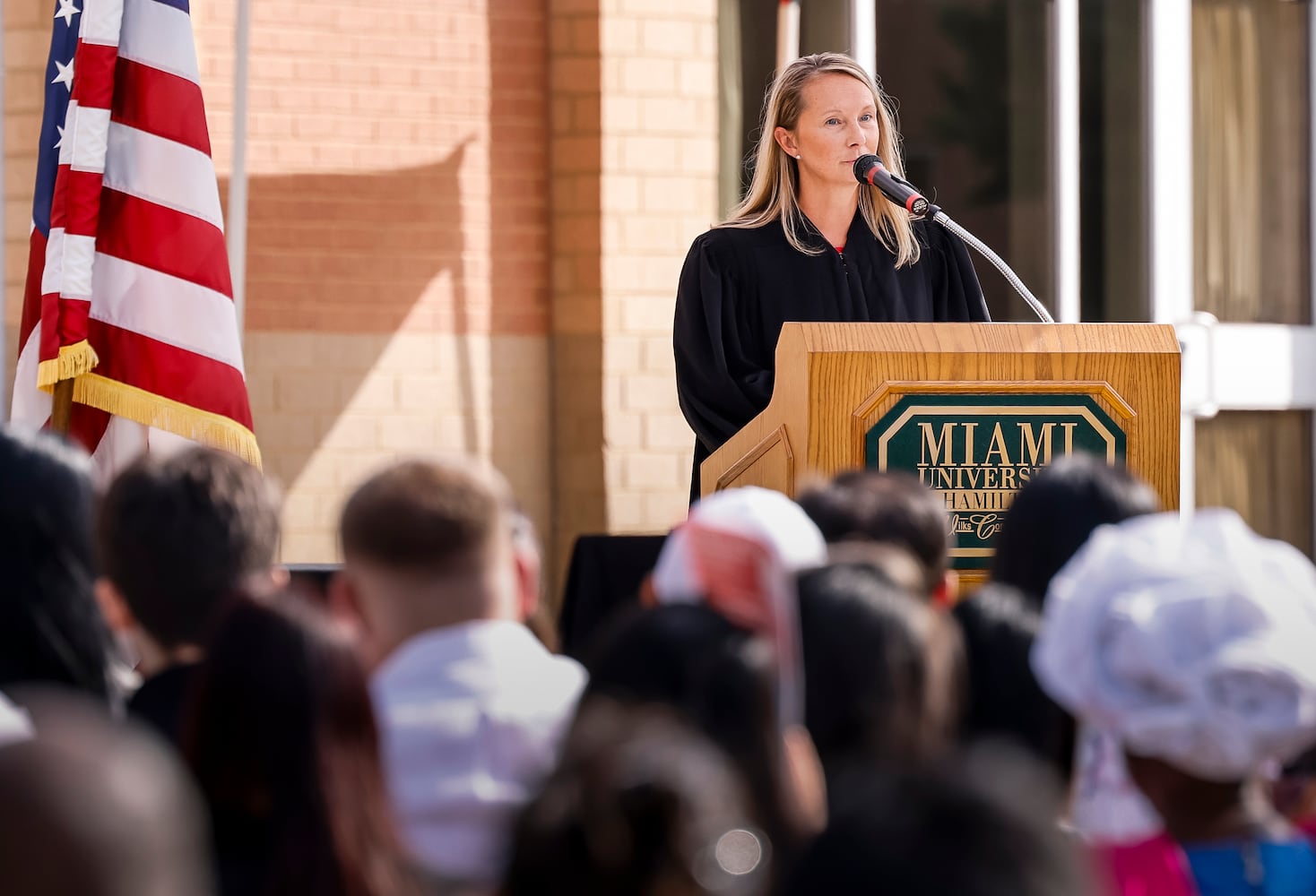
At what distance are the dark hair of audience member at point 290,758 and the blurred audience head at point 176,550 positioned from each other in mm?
547

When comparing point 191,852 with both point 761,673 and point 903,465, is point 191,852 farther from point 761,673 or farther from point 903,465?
point 903,465

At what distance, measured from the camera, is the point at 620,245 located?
615cm

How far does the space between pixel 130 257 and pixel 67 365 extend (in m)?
0.34

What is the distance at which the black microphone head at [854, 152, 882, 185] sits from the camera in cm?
386

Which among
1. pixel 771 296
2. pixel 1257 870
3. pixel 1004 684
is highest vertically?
pixel 771 296

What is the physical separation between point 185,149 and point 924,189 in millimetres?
3267

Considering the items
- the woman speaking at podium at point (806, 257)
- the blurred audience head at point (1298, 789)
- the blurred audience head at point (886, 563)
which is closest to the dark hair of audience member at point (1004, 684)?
the blurred audience head at point (886, 563)

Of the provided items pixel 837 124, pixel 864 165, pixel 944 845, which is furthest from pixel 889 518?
pixel 837 124

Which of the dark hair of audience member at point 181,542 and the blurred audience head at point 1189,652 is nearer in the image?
the blurred audience head at point 1189,652

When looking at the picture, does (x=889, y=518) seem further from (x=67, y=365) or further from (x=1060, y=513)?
(x=67, y=365)

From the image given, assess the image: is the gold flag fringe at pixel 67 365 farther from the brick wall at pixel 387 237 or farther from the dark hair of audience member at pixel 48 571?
the dark hair of audience member at pixel 48 571

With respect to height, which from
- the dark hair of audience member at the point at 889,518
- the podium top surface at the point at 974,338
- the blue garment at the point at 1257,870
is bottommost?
the blue garment at the point at 1257,870

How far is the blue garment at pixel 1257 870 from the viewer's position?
5.16ft

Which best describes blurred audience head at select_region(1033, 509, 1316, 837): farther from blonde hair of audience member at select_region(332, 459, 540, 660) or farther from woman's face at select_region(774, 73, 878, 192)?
woman's face at select_region(774, 73, 878, 192)
